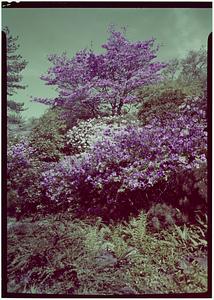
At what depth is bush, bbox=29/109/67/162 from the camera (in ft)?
10.4

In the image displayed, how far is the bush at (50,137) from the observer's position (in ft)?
10.4

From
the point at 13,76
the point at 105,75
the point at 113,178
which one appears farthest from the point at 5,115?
the point at 113,178

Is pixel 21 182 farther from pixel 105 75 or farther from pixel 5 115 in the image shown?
pixel 105 75

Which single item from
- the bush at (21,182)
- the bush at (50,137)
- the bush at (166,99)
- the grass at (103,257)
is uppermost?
the bush at (166,99)

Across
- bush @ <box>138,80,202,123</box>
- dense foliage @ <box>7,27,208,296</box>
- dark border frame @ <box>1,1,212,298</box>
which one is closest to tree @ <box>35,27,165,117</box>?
dense foliage @ <box>7,27,208,296</box>

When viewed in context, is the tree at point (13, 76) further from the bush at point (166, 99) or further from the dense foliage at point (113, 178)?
the bush at point (166, 99)

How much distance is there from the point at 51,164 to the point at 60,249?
69 centimetres

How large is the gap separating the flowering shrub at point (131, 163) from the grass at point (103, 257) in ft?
0.67

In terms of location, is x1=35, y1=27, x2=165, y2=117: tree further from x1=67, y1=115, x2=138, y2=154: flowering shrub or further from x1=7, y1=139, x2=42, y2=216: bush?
x1=7, y1=139, x2=42, y2=216: bush

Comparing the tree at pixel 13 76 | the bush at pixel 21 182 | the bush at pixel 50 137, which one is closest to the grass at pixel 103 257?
the bush at pixel 21 182

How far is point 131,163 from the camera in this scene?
10.4 ft

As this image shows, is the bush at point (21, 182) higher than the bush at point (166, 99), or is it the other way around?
the bush at point (166, 99)

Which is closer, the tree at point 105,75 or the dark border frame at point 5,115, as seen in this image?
the dark border frame at point 5,115

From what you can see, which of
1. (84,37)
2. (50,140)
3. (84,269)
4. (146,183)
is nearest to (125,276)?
(84,269)
